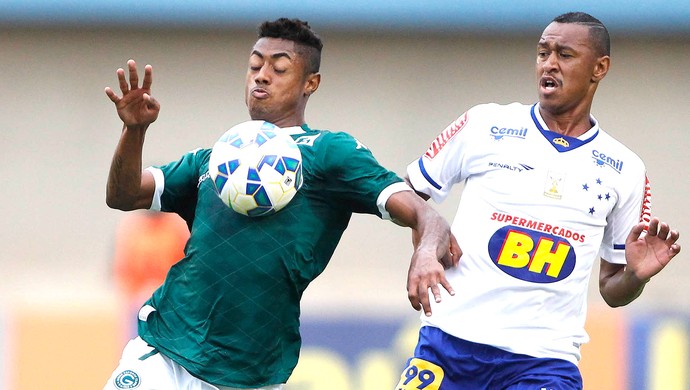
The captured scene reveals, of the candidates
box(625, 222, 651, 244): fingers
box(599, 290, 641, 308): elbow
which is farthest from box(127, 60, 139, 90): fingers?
box(599, 290, 641, 308): elbow

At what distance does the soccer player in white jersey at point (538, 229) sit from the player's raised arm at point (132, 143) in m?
1.33

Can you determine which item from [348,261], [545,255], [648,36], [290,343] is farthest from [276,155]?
[648,36]

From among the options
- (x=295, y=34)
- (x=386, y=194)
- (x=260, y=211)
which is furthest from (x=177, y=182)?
(x=386, y=194)

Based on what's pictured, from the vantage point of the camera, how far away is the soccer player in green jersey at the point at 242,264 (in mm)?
5633

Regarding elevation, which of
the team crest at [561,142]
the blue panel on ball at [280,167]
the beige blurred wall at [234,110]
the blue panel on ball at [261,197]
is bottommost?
the beige blurred wall at [234,110]

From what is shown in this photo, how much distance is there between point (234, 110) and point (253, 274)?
6.57 meters

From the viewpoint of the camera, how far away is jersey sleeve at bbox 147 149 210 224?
19.8 ft

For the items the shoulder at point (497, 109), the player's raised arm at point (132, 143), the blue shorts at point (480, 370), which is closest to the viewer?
the player's raised arm at point (132, 143)

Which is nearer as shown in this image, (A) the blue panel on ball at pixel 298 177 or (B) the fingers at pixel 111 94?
(B) the fingers at pixel 111 94

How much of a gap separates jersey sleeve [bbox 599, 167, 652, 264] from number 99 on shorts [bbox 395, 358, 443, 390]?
3.55ft

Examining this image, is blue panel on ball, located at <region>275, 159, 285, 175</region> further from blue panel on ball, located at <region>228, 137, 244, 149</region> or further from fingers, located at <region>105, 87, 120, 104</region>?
fingers, located at <region>105, 87, 120, 104</region>

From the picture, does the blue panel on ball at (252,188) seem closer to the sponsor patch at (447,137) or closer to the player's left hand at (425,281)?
the player's left hand at (425,281)

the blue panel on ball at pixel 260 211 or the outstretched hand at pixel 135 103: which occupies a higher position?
the outstretched hand at pixel 135 103

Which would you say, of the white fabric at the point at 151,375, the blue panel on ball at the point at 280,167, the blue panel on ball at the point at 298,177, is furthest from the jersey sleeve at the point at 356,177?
the white fabric at the point at 151,375
